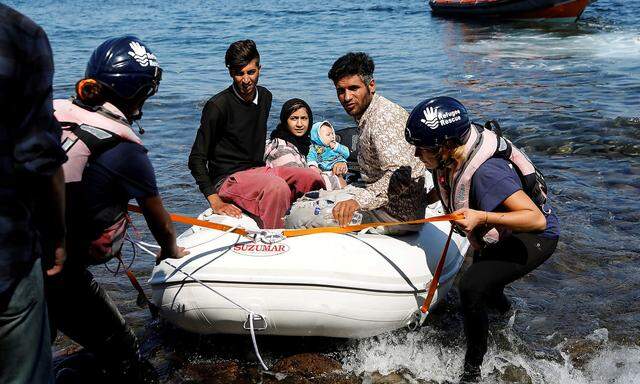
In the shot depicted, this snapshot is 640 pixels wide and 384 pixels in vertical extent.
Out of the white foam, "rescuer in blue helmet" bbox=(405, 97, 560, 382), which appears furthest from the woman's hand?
the white foam

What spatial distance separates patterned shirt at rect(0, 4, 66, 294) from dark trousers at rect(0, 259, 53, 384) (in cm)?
6

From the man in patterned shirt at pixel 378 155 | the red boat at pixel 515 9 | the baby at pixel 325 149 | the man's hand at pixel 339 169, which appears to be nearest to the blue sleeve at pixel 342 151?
the baby at pixel 325 149

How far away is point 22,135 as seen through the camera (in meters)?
2.29

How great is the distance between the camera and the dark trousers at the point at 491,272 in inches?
160

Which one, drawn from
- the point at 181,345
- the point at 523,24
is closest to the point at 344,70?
the point at 181,345

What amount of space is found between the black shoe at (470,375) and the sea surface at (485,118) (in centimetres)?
12

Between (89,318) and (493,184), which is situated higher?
(493,184)

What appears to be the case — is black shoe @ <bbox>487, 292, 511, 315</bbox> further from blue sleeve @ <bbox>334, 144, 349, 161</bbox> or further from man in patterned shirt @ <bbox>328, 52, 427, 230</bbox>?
blue sleeve @ <bbox>334, 144, 349, 161</bbox>

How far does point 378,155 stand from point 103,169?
189 cm

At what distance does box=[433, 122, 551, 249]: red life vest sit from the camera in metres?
3.90

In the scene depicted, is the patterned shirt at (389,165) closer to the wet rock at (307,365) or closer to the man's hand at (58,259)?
the wet rock at (307,365)

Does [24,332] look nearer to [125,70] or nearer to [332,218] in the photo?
[125,70]

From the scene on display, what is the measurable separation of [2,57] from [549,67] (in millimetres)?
15285

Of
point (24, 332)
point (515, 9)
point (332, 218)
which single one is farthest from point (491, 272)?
point (515, 9)
